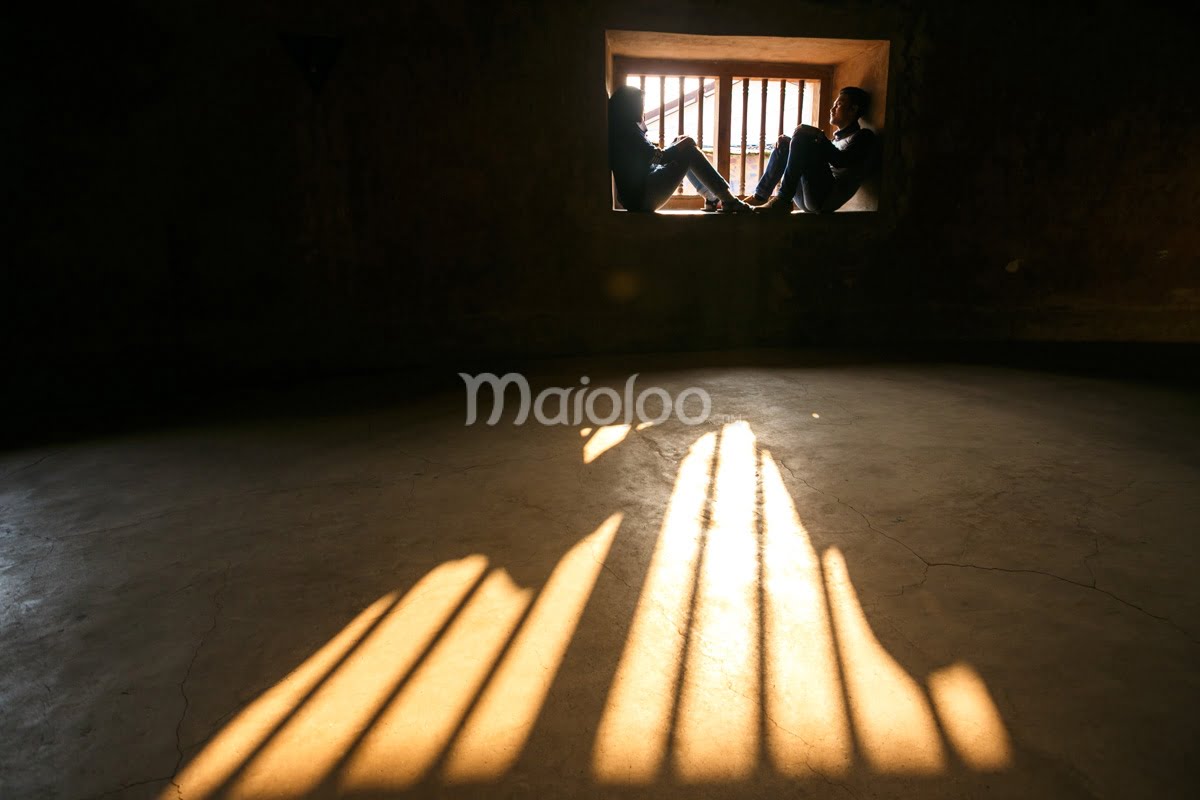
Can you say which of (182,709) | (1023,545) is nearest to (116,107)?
(182,709)

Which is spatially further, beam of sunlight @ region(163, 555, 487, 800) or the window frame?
the window frame

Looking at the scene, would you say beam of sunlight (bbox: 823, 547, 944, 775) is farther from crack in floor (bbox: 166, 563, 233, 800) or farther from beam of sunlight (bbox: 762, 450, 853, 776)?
crack in floor (bbox: 166, 563, 233, 800)

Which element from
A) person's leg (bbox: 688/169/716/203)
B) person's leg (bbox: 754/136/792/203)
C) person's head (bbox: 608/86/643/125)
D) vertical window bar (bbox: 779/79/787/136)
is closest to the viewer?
person's head (bbox: 608/86/643/125)

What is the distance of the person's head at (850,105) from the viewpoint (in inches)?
184

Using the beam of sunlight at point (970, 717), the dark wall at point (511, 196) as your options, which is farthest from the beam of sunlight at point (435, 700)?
the dark wall at point (511, 196)

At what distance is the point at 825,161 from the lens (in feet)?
15.3

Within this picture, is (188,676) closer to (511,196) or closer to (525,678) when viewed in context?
(525,678)

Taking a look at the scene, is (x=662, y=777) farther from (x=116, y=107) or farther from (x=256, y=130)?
(x=116, y=107)

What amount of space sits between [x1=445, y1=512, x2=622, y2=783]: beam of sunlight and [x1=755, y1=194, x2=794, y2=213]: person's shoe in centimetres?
334

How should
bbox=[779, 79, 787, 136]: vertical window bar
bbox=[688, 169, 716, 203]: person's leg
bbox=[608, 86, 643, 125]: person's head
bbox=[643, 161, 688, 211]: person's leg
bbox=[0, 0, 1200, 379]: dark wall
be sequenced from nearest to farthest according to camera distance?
bbox=[0, 0, 1200, 379]: dark wall
bbox=[608, 86, 643, 125]: person's head
bbox=[643, 161, 688, 211]: person's leg
bbox=[688, 169, 716, 203]: person's leg
bbox=[779, 79, 787, 136]: vertical window bar

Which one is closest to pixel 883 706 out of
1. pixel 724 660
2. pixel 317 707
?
pixel 724 660

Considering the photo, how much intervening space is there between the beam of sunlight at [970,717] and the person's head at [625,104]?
3893 millimetres

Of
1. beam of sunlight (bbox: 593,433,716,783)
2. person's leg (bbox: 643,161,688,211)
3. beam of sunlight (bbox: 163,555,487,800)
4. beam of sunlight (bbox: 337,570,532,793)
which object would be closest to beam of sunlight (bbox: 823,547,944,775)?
beam of sunlight (bbox: 593,433,716,783)

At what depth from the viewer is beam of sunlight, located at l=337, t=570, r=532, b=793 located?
47.4 inches
